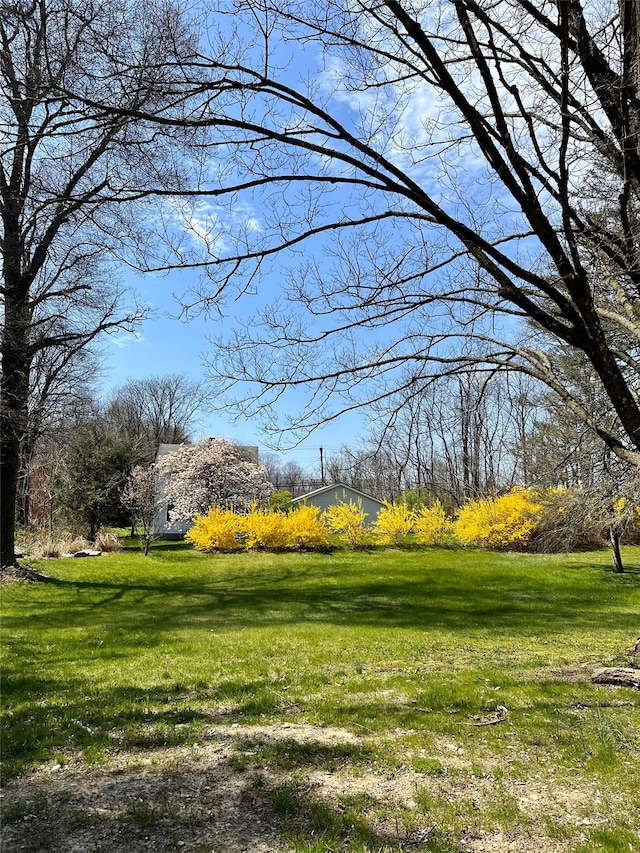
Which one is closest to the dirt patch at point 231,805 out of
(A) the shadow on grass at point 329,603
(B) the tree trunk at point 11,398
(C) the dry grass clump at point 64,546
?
(A) the shadow on grass at point 329,603

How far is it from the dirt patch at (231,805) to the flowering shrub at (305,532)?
15.5 m

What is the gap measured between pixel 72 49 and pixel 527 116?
2.71 m

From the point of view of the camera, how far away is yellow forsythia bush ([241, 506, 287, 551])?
19.0m

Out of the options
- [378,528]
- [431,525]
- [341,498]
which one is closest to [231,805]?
[431,525]

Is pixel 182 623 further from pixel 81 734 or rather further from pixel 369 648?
pixel 81 734

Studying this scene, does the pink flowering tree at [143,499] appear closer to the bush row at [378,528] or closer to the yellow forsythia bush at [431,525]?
the bush row at [378,528]

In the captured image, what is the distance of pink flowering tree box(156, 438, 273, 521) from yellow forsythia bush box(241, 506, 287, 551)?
13.3ft

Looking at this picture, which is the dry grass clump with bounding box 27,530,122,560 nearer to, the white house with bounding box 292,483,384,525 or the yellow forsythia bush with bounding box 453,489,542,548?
the yellow forsythia bush with bounding box 453,489,542,548

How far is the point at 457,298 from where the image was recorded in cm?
448

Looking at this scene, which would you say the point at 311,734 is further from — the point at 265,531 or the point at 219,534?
the point at 219,534

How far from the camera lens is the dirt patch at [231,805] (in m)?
2.73

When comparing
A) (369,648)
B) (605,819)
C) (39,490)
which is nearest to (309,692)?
(369,648)

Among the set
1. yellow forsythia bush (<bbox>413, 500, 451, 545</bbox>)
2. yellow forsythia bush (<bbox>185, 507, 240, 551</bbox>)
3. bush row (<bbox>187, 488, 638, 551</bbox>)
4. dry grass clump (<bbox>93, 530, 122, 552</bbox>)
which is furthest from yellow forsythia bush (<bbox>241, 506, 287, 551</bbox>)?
yellow forsythia bush (<bbox>413, 500, 451, 545</bbox>)

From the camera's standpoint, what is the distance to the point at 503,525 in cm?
1977
